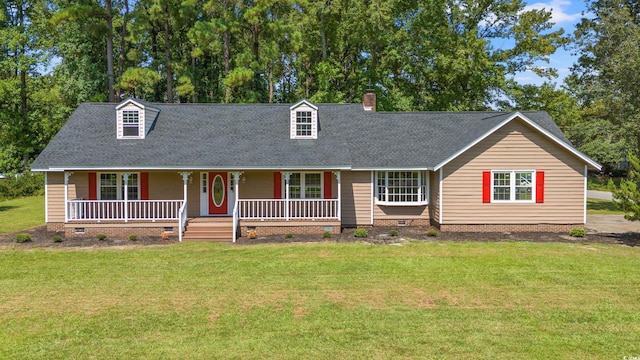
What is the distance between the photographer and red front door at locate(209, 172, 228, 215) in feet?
63.9

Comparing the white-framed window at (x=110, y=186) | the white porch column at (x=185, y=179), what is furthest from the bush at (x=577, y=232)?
the white-framed window at (x=110, y=186)

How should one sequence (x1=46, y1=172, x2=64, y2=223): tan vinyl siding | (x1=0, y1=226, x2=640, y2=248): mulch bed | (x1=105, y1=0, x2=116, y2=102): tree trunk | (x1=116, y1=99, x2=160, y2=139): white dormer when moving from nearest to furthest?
(x1=0, y1=226, x2=640, y2=248): mulch bed, (x1=46, y1=172, x2=64, y2=223): tan vinyl siding, (x1=116, y1=99, x2=160, y2=139): white dormer, (x1=105, y1=0, x2=116, y2=102): tree trunk

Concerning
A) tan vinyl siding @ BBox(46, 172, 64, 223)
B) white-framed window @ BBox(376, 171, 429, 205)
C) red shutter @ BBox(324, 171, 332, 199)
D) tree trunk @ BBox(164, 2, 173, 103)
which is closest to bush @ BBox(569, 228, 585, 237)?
white-framed window @ BBox(376, 171, 429, 205)

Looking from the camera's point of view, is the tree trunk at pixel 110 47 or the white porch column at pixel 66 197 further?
the tree trunk at pixel 110 47

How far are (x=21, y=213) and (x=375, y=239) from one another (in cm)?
2192

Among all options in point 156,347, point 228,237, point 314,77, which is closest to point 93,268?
point 228,237

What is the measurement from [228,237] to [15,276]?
721cm

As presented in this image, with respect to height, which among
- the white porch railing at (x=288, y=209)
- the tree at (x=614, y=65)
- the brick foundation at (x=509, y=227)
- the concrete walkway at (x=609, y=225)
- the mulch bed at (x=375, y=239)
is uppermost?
the tree at (x=614, y=65)

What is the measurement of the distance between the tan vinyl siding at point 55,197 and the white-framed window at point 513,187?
1940 cm

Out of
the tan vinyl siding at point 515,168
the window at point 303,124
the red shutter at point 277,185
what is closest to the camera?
the tan vinyl siding at point 515,168

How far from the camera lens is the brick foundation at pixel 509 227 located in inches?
718

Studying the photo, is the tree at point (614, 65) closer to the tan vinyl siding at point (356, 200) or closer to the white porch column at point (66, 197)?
the tan vinyl siding at point (356, 200)

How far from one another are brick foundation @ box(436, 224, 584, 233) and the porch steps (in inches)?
368

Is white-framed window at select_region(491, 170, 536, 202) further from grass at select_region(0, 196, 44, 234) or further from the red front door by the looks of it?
grass at select_region(0, 196, 44, 234)
